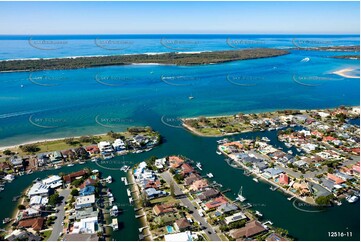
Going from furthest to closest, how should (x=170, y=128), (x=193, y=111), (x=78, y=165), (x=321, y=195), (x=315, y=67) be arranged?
(x=315, y=67)
(x=193, y=111)
(x=170, y=128)
(x=78, y=165)
(x=321, y=195)

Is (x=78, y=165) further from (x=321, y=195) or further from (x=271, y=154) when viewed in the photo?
(x=321, y=195)

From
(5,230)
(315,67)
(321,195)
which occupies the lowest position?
(5,230)

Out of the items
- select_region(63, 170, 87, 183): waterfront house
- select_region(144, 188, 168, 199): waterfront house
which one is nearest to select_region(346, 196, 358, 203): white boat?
select_region(144, 188, 168, 199): waterfront house

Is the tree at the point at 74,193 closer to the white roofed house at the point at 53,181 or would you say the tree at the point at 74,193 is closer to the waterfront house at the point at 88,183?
the waterfront house at the point at 88,183

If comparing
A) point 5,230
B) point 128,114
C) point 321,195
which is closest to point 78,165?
point 5,230

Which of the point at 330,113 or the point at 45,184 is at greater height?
the point at 330,113
